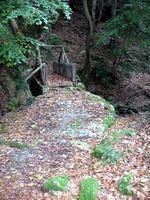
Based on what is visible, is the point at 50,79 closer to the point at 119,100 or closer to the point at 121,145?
the point at 119,100

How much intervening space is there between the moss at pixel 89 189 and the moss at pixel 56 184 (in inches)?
11.4

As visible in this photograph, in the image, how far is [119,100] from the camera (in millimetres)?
14812

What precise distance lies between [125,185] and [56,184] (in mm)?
1107

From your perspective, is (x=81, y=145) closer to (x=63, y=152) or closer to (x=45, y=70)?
(x=63, y=152)

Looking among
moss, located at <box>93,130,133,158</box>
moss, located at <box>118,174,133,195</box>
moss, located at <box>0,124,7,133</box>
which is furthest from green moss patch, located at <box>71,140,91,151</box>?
moss, located at <box>0,124,7,133</box>

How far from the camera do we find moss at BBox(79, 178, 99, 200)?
3589 mm

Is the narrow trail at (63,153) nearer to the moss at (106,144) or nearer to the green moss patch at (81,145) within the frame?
the green moss patch at (81,145)

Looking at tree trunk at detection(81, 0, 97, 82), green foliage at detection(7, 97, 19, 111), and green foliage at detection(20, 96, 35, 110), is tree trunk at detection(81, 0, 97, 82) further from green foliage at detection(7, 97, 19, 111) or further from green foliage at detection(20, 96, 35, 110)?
green foliage at detection(7, 97, 19, 111)

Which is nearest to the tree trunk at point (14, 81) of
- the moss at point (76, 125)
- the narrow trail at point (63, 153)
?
the narrow trail at point (63, 153)

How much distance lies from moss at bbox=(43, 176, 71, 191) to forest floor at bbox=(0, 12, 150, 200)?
98mm

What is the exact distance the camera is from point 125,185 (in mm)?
3719

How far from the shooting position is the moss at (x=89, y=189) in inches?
141

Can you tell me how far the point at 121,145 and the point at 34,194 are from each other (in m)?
2.09

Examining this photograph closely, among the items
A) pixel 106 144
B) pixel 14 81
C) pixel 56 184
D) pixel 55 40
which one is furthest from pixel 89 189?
pixel 55 40
